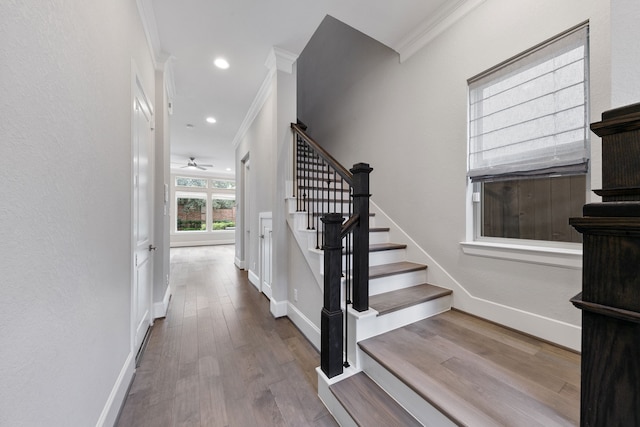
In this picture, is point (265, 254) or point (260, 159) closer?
point (265, 254)

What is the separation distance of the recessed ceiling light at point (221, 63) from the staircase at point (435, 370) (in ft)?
8.03

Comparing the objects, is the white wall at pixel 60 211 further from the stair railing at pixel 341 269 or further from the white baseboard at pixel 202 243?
the white baseboard at pixel 202 243

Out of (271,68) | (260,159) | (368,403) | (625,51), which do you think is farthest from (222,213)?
(625,51)

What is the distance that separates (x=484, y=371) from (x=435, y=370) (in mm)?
270

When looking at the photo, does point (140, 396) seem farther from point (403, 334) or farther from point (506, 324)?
point (506, 324)

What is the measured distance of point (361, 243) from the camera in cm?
160

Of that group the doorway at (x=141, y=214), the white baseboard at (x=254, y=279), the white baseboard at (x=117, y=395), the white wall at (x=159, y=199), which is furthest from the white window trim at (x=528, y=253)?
the white wall at (x=159, y=199)

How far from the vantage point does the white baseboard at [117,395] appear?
3.99 feet

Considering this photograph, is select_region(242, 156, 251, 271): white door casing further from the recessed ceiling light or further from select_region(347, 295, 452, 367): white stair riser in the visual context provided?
select_region(347, 295, 452, 367): white stair riser

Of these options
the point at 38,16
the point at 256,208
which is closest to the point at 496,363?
the point at 38,16

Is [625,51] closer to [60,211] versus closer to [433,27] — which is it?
[60,211]

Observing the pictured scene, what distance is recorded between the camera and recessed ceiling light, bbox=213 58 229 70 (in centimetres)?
273

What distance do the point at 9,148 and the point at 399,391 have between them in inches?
72.4

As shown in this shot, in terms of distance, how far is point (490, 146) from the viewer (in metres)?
1.91
